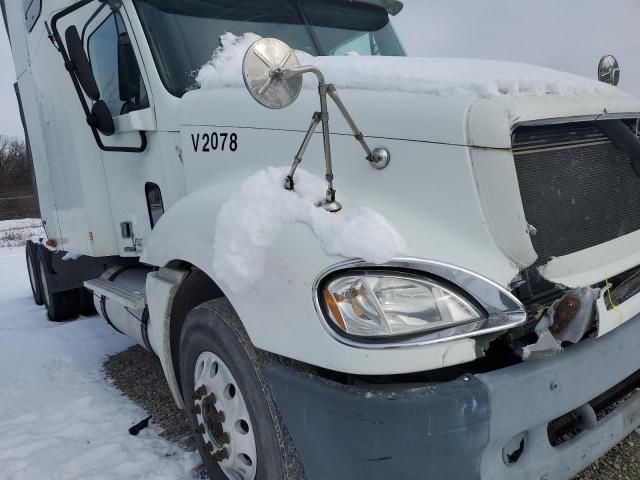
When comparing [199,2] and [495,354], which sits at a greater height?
[199,2]

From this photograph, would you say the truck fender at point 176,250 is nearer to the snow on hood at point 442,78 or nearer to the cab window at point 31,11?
the snow on hood at point 442,78

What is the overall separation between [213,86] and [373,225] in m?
1.52

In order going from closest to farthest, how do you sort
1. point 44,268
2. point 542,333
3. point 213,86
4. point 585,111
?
1. point 542,333
2. point 585,111
3. point 213,86
4. point 44,268

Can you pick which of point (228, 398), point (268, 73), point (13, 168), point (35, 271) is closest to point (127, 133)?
point (268, 73)

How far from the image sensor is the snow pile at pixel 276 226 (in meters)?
→ 1.86

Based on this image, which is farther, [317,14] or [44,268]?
[44,268]

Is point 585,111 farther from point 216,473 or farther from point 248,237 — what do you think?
point 216,473

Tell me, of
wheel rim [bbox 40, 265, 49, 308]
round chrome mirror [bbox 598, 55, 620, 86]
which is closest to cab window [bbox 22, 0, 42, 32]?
wheel rim [bbox 40, 265, 49, 308]

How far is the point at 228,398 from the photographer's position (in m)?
2.39

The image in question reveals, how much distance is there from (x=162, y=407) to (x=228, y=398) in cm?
161

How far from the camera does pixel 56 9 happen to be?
13.2 feet

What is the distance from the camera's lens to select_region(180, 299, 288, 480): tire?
6.97 feet

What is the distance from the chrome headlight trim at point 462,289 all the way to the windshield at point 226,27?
74.4 inches

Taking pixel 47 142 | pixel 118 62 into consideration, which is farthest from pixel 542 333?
pixel 47 142
